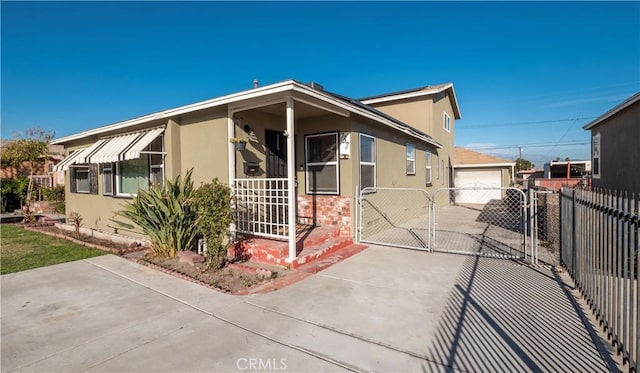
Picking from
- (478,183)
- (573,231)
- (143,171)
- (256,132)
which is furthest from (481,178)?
(143,171)

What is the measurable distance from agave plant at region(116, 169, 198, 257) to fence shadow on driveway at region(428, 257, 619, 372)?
4.89 meters

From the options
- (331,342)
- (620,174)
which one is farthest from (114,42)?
(620,174)

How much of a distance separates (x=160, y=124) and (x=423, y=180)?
33.1 ft

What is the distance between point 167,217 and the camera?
20.0 ft

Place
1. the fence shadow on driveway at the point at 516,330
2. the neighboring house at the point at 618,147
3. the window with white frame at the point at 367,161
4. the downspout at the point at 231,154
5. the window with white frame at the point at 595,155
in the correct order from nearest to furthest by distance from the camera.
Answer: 1. the fence shadow on driveway at the point at 516,330
2. the downspout at the point at 231,154
3. the window with white frame at the point at 367,161
4. the neighboring house at the point at 618,147
5. the window with white frame at the point at 595,155

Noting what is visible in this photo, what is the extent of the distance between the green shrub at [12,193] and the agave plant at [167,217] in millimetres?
16413

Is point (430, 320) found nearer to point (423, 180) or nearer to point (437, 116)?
point (423, 180)

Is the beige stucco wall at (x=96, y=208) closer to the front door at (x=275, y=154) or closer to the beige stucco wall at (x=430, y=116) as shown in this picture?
the front door at (x=275, y=154)

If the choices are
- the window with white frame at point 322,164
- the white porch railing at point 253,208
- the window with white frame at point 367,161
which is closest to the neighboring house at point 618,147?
the window with white frame at point 367,161

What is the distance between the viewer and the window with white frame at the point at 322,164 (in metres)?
7.43

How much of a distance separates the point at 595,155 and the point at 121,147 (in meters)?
18.0

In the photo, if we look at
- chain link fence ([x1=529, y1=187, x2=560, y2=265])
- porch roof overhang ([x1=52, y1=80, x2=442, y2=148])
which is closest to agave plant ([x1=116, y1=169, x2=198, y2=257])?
porch roof overhang ([x1=52, y1=80, x2=442, y2=148])

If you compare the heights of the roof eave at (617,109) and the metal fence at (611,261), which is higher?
the roof eave at (617,109)

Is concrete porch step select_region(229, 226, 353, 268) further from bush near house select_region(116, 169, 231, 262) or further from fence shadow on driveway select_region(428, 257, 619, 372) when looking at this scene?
fence shadow on driveway select_region(428, 257, 619, 372)
